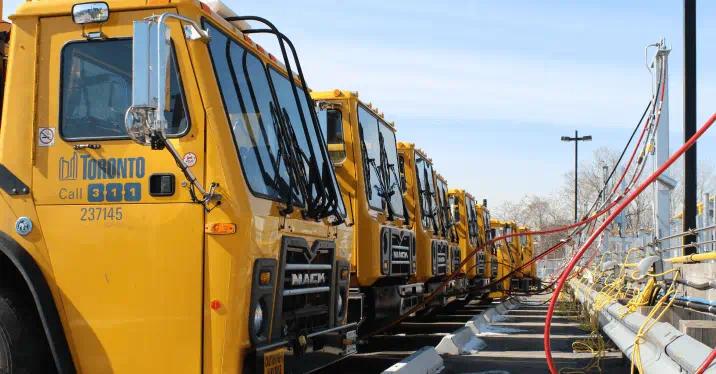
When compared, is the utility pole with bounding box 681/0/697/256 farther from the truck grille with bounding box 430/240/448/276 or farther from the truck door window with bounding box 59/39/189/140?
the truck door window with bounding box 59/39/189/140

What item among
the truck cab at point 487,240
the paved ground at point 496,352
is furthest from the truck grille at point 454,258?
the truck cab at point 487,240

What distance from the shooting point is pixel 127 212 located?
16.1 ft

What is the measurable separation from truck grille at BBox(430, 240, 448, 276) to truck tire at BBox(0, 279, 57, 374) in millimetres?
8362

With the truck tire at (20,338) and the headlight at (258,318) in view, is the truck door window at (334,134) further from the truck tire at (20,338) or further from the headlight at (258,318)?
the truck tire at (20,338)

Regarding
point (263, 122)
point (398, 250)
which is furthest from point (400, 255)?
point (263, 122)

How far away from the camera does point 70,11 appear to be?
16.9 ft

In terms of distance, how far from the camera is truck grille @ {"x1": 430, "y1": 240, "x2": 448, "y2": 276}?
12.9 m

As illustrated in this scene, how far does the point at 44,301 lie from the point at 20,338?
25 cm

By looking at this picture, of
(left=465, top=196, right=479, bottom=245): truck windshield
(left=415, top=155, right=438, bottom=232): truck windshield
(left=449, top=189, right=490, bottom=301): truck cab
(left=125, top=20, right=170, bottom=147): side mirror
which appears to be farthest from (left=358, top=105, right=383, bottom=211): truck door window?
(left=465, top=196, right=479, bottom=245): truck windshield

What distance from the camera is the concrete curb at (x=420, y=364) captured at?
23.5 feet

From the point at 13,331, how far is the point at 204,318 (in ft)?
3.68

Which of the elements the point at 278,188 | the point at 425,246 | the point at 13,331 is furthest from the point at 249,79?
the point at 425,246

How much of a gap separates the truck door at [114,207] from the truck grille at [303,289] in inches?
28.9

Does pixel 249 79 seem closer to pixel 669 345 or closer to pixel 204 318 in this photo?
pixel 204 318
